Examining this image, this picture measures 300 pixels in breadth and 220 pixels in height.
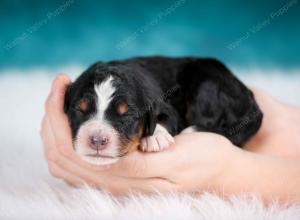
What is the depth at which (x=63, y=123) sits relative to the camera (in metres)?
3.74

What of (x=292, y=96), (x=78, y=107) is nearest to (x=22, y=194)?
(x=78, y=107)

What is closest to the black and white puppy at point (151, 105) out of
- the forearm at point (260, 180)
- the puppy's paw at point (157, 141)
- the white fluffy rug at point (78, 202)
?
the puppy's paw at point (157, 141)

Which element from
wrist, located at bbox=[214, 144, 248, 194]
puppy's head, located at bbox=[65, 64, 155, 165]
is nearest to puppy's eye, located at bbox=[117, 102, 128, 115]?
puppy's head, located at bbox=[65, 64, 155, 165]

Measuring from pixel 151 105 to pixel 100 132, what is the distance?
0.50 metres

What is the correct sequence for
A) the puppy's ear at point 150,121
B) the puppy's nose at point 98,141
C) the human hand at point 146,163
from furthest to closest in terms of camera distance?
the puppy's ear at point 150,121
the human hand at point 146,163
the puppy's nose at point 98,141

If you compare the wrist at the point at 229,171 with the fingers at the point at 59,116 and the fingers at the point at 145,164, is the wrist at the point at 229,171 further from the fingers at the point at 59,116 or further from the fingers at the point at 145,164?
the fingers at the point at 59,116

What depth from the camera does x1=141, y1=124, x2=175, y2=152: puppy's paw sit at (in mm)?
3617

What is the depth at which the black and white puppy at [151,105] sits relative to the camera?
3.46 meters

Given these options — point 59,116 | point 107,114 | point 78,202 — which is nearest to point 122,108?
point 107,114

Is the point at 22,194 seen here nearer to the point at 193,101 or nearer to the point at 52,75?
the point at 193,101

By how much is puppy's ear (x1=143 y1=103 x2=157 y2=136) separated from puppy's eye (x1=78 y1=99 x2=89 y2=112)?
0.38m

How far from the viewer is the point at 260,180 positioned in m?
3.82

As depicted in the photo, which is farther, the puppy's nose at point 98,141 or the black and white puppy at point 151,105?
the black and white puppy at point 151,105

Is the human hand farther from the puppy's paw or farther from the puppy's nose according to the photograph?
the puppy's nose
